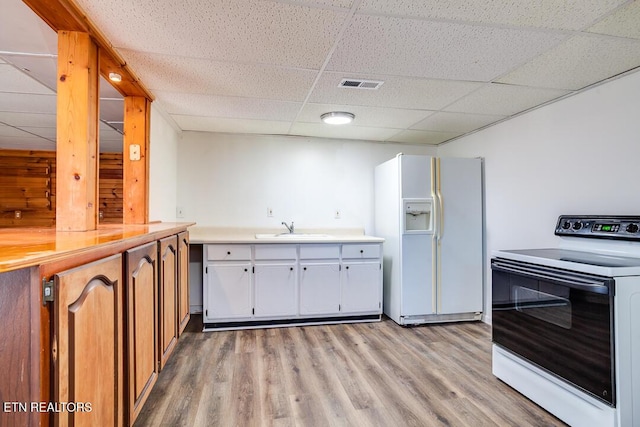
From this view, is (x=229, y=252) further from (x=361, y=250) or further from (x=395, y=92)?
(x=395, y=92)

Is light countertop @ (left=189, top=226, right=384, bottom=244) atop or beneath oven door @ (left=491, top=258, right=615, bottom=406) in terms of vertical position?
atop

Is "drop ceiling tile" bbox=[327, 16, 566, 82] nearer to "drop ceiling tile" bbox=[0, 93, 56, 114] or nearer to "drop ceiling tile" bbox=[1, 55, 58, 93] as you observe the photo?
"drop ceiling tile" bbox=[1, 55, 58, 93]

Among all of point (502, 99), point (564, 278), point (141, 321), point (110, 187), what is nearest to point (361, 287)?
point (564, 278)

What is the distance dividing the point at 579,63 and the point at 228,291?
307cm

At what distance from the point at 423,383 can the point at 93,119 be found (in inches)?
97.6

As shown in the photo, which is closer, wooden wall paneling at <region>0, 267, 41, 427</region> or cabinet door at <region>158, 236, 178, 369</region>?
wooden wall paneling at <region>0, 267, 41, 427</region>

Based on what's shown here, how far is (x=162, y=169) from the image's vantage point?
2.91 metres

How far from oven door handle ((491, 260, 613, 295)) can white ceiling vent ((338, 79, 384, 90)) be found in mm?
1471

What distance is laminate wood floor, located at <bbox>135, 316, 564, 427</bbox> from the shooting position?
67.6 inches

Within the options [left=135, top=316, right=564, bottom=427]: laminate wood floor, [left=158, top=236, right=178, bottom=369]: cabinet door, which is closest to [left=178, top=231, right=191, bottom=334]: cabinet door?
[left=158, top=236, right=178, bottom=369]: cabinet door

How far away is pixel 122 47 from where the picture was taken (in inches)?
67.2

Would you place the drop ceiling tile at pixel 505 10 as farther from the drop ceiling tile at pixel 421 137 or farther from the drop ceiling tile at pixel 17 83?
the drop ceiling tile at pixel 17 83

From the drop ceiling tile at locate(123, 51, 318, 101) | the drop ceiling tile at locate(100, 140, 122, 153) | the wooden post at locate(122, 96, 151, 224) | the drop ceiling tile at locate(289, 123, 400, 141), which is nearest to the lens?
the drop ceiling tile at locate(123, 51, 318, 101)

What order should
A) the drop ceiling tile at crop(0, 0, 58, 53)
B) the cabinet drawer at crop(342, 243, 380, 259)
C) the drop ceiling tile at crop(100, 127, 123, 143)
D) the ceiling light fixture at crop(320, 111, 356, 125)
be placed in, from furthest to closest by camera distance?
the drop ceiling tile at crop(100, 127, 123, 143) → the cabinet drawer at crop(342, 243, 380, 259) → the ceiling light fixture at crop(320, 111, 356, 125) → the drop ceiling tile at crop(0, 0, 58, 53)
